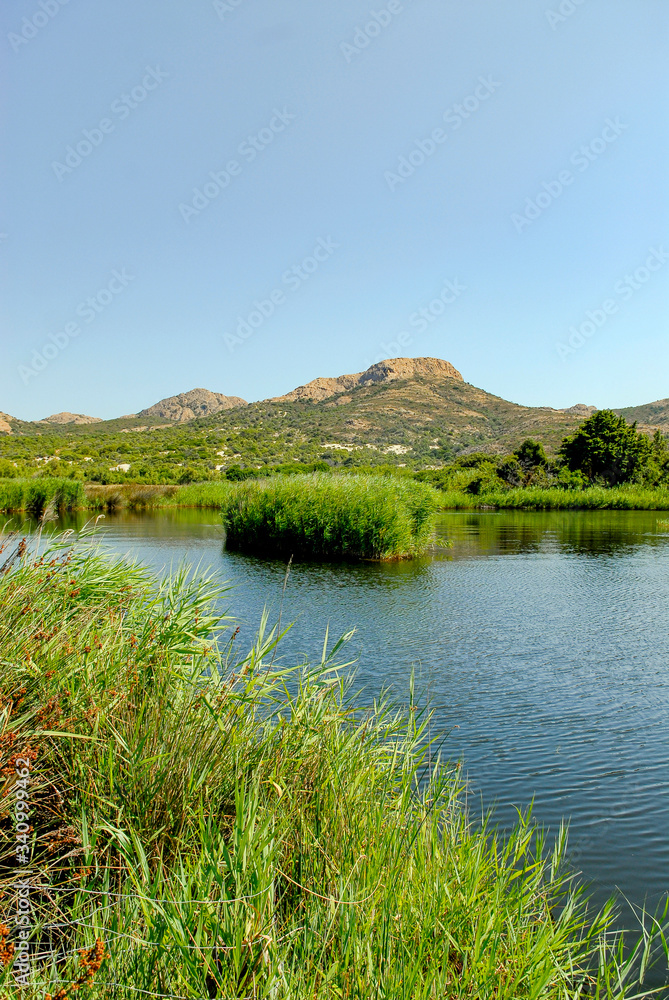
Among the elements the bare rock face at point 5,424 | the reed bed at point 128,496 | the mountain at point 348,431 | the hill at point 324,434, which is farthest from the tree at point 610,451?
the bare rock face at point 5,424

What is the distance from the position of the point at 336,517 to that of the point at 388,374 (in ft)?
396

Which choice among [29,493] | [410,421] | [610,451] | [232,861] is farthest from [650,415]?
[232,861]

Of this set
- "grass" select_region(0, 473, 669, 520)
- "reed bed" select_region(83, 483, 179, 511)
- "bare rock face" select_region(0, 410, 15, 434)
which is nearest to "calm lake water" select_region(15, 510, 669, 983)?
"reed bed" select_region(83, 483, 179, 511)

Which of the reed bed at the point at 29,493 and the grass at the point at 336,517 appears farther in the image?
the reed bed at the point at 29,493

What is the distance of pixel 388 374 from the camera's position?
139 meters

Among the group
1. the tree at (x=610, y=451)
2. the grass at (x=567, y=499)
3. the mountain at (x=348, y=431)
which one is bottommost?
the grass at (x=567, y=499)

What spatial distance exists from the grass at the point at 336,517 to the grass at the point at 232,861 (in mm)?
16345

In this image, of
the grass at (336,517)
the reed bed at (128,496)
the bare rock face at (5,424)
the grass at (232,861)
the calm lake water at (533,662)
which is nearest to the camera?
the grass at (232,861)

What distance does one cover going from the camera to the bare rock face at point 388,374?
441 feet

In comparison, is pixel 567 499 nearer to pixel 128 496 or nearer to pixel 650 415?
pixel 128 496

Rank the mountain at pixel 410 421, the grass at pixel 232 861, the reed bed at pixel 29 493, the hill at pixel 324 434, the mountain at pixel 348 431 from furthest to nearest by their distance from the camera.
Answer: the mountain at pixel 410 421, the mountain at pixel 348 431, the hill at pixel 324 434, the reed bed at pixel 29 493, the grass at pixel 232 861

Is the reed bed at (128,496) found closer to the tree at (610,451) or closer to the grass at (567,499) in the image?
the grass at (567,499)

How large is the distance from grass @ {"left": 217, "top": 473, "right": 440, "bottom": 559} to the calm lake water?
1.35 m

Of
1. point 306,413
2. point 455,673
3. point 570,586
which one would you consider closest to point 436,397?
point 306,413
